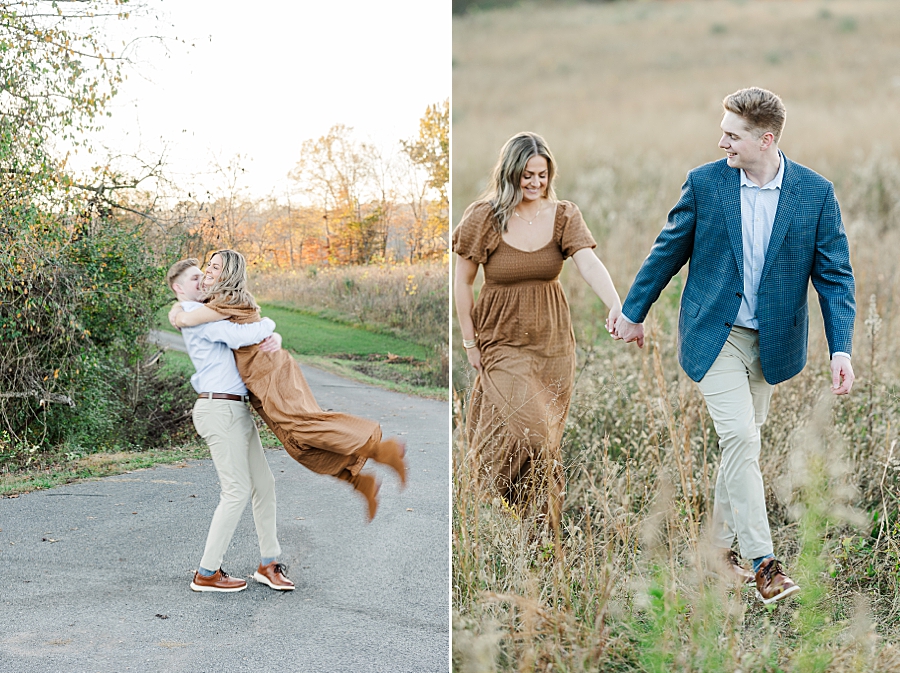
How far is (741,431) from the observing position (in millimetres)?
3330

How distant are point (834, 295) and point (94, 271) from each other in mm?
4041

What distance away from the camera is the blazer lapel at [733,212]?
131 inches

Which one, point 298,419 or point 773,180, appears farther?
point 298,419

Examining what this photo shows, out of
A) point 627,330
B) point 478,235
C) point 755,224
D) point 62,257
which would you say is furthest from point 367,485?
point 62,257

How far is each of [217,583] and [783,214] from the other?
9.04ft

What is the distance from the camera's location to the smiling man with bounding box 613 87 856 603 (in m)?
3.29

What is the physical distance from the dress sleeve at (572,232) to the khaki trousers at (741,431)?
2.94 ft

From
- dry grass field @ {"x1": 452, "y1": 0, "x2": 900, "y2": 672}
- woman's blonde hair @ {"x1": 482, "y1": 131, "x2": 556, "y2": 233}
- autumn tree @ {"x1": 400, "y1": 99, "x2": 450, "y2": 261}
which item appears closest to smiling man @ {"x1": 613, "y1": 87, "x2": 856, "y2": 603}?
dry grass field @ {"x1": 452, "y1": 0, "x2": 900, "y2": 672}

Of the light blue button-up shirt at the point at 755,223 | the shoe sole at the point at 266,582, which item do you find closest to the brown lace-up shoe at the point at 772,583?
the light blue button-up shirt at the point at 755,223

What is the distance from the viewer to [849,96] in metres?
13.4

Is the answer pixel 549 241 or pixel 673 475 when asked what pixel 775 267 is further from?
pixel 673 475

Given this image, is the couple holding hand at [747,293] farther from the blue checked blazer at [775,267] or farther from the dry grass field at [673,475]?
the dry grass field at [673,475]

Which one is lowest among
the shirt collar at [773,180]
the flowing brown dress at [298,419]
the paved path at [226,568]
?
the paved path at [226,568]

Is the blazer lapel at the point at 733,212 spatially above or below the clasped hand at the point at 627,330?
above
